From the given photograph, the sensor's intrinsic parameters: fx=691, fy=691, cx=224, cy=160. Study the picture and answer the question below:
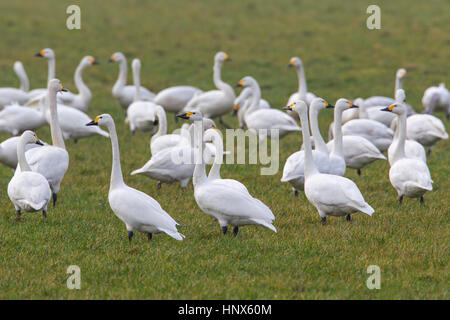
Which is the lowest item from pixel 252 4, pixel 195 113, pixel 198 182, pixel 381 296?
pixel 381 296

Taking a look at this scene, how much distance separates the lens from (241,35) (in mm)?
25328

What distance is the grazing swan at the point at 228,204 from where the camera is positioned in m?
6.93

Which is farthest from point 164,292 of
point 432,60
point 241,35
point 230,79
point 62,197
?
point 241,35

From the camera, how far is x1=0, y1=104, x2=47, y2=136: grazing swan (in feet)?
40.1

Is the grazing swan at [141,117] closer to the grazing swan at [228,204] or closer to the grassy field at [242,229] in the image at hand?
the grassy field at [242,229]

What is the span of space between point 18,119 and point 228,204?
255 inches

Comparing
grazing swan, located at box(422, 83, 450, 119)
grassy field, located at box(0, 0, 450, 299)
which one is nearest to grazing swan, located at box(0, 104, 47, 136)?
grassy field, located at box(0, 0, 450, 299)

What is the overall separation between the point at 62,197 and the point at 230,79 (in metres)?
11.4

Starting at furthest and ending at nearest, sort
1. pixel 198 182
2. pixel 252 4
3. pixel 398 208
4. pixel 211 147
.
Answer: pixel 252 4
pixel 211 147
pixel 398 208
pixel 198 182

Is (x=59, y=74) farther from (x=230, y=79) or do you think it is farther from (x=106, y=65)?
(x=230, y=79)

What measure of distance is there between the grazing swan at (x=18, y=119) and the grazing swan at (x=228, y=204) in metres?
5.84

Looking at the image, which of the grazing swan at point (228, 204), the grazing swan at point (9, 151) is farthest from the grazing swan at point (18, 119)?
the grazing swan at point (228, 204)

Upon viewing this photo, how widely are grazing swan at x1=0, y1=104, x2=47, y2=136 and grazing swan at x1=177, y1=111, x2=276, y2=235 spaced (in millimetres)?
5837

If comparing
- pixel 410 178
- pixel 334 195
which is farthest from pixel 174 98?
pixel 334 195
